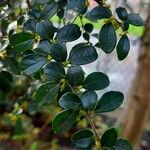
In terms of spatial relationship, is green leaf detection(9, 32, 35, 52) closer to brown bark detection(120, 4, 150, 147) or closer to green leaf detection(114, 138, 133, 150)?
green leaf detection(114, 138, 133, 150)

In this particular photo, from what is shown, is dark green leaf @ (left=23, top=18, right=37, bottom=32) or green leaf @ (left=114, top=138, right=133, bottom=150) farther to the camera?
dark green leaf @ (left=23, top=18, right=37, bottom=32)

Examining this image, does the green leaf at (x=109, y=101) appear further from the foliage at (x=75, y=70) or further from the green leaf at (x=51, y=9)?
the green leaf at (x=51, y=9)

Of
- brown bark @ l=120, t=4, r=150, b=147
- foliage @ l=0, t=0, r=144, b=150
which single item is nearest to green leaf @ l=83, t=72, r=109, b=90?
foliage @ l=0, t=0, r=144, b=150

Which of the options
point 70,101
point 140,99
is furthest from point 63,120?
point 140,99

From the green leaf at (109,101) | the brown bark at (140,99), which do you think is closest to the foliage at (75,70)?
the green leaf at (109,101)

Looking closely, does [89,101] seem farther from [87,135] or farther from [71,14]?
[71,14]
